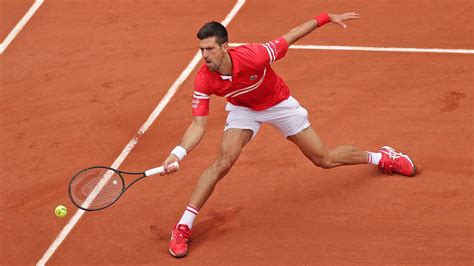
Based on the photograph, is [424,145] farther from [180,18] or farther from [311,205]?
[180,18]

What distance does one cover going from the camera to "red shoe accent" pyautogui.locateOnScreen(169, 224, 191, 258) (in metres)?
10.9

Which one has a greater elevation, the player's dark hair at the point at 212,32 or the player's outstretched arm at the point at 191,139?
the player's dark hair at the point at 212,32

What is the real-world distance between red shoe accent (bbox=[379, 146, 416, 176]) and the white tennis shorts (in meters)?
1.21

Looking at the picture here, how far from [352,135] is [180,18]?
422cm

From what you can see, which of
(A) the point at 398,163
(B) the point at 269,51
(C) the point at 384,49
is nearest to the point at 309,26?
(B) the point at 269,51

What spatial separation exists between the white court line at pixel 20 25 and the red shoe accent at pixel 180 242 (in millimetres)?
5911

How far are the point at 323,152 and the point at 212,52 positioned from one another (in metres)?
1.81

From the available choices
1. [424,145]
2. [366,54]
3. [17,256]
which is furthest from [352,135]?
[17,256]

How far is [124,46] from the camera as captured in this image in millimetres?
15234

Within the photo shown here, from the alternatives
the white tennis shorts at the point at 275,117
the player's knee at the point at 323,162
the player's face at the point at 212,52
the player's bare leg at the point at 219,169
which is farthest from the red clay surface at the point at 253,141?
the player's face at the point at 212,52

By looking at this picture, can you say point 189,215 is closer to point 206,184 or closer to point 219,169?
point 206,184

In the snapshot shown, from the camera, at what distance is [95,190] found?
465 inches

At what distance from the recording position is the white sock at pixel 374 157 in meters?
11.8

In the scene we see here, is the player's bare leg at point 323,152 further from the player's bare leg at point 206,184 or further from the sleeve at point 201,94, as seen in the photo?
the sleeve at point 201,94
